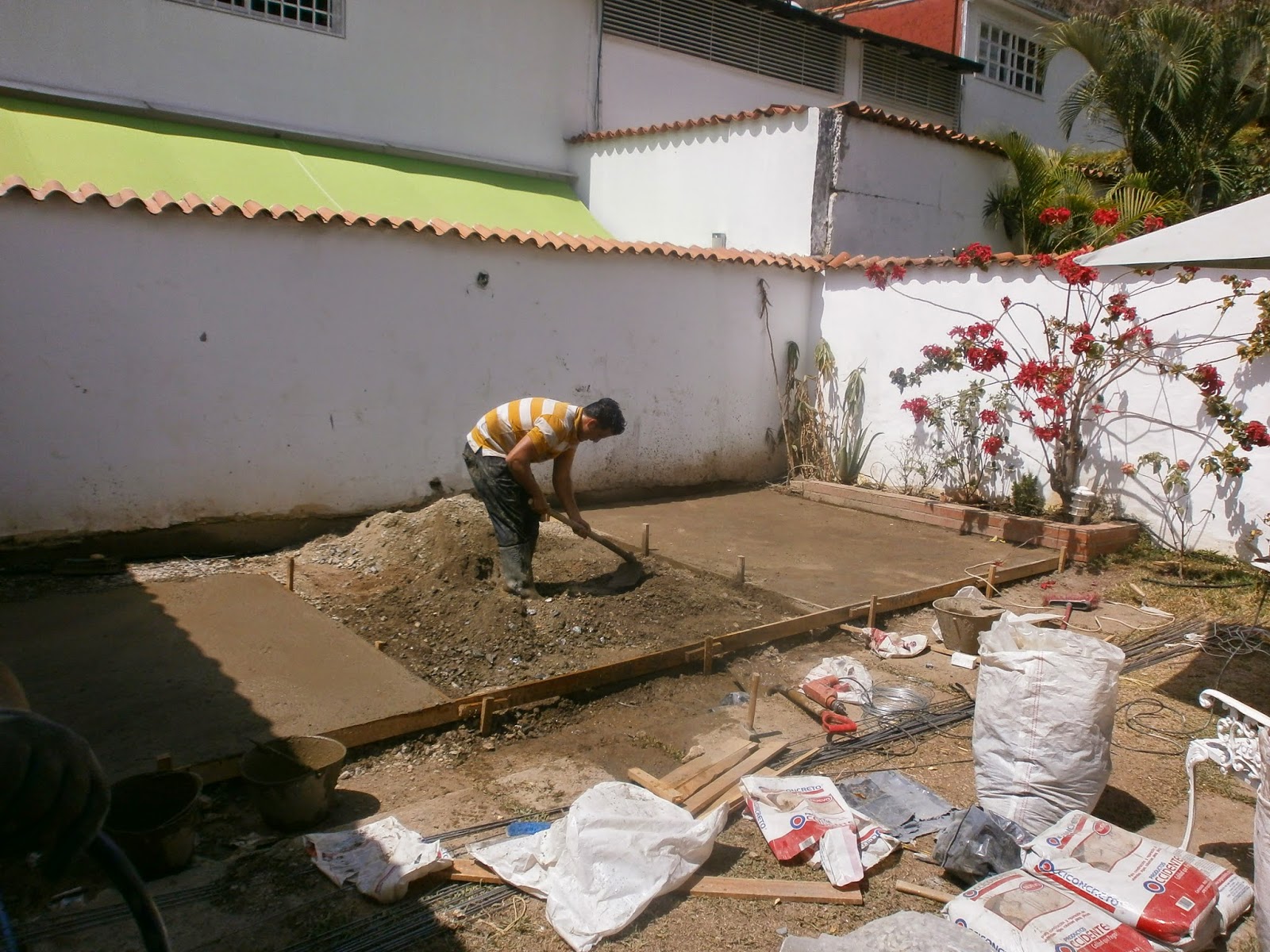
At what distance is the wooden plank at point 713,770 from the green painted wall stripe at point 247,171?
280 inches

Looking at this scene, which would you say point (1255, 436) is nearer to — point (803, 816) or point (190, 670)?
point (803, 816)

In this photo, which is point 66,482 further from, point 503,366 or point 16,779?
point 16,779

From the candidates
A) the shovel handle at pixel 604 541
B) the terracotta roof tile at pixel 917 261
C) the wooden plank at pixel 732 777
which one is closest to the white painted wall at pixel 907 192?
the terracotta roof tile at pixel 917 261

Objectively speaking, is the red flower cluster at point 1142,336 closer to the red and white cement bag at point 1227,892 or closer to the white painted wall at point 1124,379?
the white painted wall at point 1124,379

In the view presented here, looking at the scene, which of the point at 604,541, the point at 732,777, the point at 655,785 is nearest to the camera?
the point at 655,785

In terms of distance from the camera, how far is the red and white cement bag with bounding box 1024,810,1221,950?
302 centimetres

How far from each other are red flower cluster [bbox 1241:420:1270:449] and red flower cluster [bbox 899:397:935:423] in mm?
2986

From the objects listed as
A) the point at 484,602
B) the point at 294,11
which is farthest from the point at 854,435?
the point at 294,11

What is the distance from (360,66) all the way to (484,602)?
8.17m

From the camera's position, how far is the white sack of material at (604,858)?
123 inches

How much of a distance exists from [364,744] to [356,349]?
4.51 meters

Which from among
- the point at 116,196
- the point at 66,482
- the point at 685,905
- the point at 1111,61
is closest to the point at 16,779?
the point at 685,905

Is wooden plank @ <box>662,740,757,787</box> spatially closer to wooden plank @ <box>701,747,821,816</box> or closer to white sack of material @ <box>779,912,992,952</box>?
wooden plank @ <box>701,747,821,816</box>

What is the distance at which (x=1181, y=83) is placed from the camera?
12164mm
